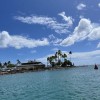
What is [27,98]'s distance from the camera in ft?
135

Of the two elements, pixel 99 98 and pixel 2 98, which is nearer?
pixel 99 98

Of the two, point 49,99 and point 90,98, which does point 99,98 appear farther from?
point 49,99

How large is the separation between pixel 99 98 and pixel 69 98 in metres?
4.64

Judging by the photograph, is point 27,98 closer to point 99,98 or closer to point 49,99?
point 49,99

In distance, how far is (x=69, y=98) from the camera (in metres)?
38.1

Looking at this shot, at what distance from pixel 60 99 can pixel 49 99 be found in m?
1.76

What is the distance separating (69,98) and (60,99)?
141 centimetres

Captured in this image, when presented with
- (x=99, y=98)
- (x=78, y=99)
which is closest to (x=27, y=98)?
(x=78, y=99)

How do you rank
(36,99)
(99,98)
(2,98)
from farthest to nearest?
(2,98) < (36,99) < (99,98)

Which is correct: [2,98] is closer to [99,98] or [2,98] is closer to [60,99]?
[60,99]

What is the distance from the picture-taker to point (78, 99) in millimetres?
36188

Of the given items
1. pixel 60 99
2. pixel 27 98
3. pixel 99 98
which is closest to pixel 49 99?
pixel 60 99

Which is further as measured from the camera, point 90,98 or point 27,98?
point 27,98

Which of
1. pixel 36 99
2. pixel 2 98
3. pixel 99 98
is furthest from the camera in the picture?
pixel 2 98
